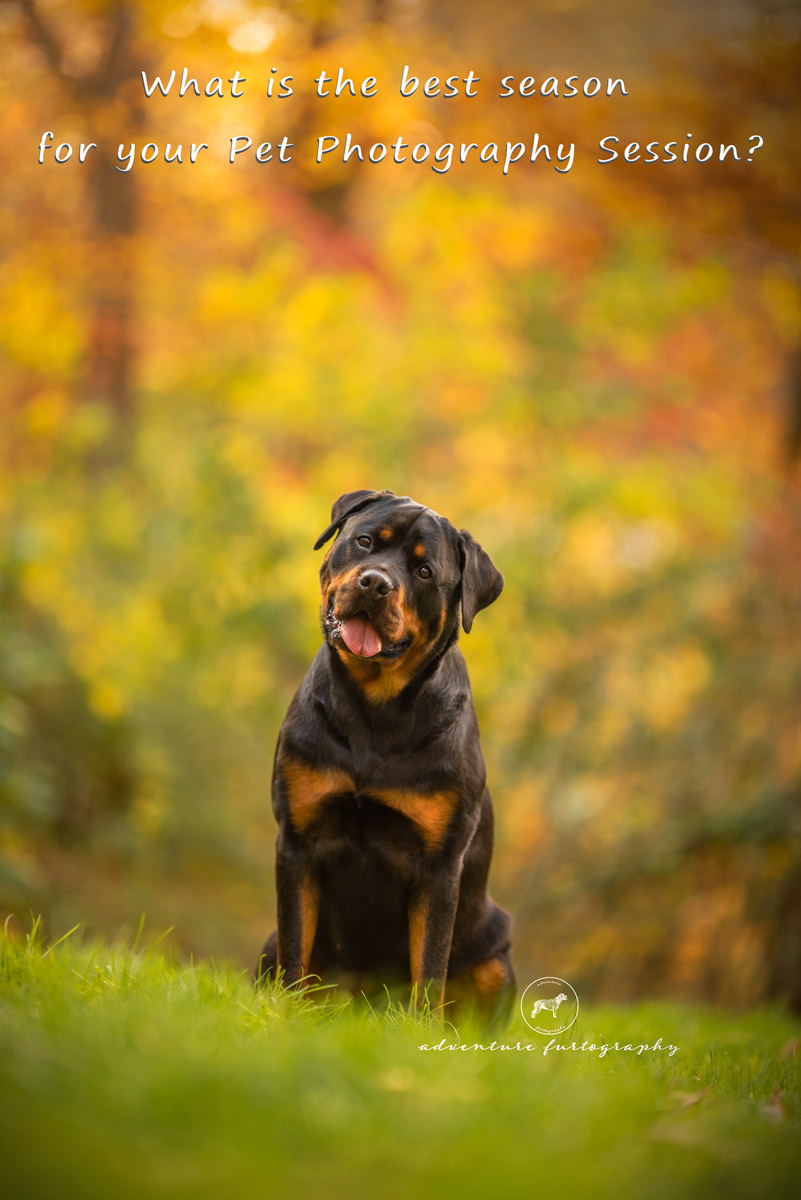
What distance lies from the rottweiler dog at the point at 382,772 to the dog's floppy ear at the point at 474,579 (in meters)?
0.01

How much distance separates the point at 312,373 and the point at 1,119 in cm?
437

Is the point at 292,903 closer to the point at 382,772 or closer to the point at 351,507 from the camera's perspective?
the point at 382,772

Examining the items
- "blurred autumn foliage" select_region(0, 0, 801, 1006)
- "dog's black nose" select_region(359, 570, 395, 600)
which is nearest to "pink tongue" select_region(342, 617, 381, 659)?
"dog's black nose" select_region(359, 570, 395, 600)

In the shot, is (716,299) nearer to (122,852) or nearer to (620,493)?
(620,493)

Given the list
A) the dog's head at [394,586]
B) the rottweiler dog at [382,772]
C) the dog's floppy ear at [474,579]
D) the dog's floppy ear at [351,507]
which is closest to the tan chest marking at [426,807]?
the rottweiler dog at [382,772]

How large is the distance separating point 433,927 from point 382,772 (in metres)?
0.52

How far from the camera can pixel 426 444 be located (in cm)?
1077

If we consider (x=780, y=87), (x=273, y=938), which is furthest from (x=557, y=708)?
(x=273, y=938)

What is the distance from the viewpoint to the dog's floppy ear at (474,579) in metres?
3.62

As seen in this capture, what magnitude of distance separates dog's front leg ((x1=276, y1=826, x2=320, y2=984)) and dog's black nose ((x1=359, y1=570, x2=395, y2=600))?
807 mm

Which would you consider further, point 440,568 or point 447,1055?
point 440,568

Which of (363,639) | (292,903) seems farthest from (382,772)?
(292,903)

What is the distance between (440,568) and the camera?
3.59 metres

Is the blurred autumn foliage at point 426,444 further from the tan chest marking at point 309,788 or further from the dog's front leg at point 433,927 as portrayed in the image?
the dog's front leg at point 433,927
